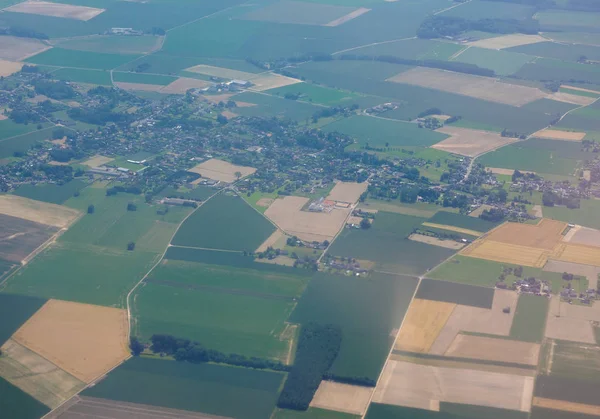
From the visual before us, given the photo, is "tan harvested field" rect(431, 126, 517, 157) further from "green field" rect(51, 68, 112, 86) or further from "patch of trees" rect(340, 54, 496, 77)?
"green field" rect(51, 68, 112, 86)

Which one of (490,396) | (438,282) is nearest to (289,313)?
(438,282)

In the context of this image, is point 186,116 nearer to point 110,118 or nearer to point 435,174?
point 110,118

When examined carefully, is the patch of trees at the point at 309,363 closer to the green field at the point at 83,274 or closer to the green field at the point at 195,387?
the green field at the point at 195,387

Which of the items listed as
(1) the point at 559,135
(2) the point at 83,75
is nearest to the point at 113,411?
(1) the point at 559,135

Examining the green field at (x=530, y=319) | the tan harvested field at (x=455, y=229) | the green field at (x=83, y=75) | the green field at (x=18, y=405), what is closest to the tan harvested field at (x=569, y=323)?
the green field at (x=530, y=319)

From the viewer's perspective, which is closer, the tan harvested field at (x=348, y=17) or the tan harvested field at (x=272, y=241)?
the tan harvested field at (x=272, y=241)

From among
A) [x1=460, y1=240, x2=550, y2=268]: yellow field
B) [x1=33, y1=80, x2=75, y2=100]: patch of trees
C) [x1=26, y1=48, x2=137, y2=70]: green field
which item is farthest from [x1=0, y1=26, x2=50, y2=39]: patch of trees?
[x1=460, y1=240, x2=550, y2=268]: yellow field

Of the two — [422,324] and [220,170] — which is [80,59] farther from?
[422,324]
